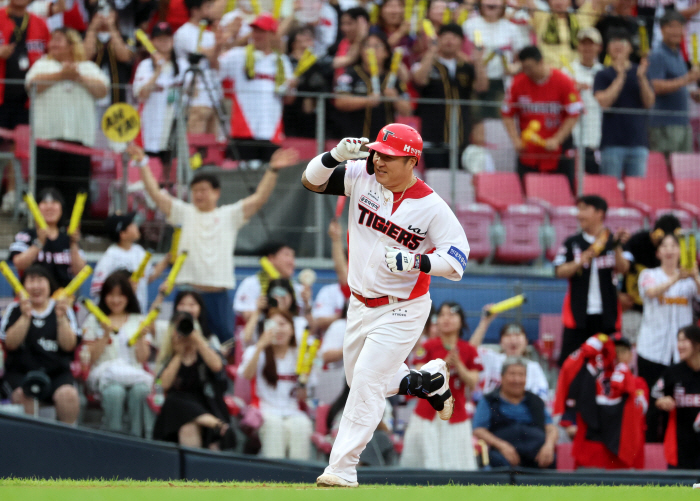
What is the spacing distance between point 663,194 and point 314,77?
395 cm

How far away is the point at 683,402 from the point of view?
817 centimetres

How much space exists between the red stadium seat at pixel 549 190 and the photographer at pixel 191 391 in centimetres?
385

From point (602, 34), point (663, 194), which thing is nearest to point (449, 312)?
point (663, 194)

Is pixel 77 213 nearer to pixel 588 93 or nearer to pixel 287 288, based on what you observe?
pixel 287 288

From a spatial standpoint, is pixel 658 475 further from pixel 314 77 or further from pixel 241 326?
pixel 314 77

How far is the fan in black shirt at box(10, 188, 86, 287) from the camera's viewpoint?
8.27 m

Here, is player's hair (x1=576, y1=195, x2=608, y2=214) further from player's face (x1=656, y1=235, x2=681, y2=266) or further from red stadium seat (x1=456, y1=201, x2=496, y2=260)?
red stadium seat (x1=456, y1=201, x2=496, y2=260)

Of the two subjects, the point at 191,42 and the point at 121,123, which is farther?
the point at 191,42

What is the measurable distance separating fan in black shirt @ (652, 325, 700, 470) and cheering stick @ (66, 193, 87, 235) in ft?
17.5

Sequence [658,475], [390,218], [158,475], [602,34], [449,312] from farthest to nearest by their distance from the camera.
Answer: [602,34] < [449,312] < [658,475] < [158,475] < [390,218]

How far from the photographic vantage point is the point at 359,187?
556 cm

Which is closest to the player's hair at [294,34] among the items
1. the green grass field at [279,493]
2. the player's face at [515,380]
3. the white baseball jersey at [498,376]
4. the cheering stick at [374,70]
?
the cheering stick at [374,70]

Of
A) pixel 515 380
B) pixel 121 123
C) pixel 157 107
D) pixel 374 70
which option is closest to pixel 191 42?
pixel 157 107

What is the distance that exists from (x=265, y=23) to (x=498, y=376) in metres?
4.38
